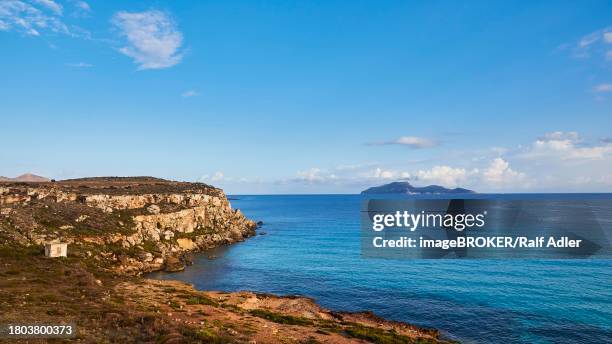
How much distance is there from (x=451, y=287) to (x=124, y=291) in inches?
1726

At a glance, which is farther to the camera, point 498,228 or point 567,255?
point 498,228

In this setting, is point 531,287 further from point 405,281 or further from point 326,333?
point 326,333

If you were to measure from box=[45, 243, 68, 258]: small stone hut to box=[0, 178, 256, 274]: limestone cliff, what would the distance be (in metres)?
3.13

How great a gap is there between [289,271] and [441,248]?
4339 cm

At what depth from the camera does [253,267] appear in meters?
70.0

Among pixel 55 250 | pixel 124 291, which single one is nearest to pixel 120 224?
pixel 55 250

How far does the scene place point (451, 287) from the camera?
2111 inches

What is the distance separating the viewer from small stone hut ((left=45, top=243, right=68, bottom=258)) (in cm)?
4956

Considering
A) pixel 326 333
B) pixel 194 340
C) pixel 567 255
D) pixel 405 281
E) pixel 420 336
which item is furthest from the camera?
pixel 567 255

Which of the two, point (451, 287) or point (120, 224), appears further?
point (120, 224)

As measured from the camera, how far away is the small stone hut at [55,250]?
49562mm

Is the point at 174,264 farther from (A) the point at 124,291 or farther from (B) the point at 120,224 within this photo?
(A) the point at 124,291

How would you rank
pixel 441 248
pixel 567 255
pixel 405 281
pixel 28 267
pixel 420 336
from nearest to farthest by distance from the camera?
pixel 420 336 < pixel 28 267 < pixel 405 281 < pixel 567 255 < pixel 441 248

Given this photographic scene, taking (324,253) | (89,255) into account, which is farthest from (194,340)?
(324,253)
